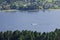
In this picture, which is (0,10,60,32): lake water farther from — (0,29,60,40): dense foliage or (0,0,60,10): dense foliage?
(0,0,60,10): dense foliage

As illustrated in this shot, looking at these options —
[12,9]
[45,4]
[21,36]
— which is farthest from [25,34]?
[45,4]

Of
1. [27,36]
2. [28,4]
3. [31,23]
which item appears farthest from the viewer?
[28,4]

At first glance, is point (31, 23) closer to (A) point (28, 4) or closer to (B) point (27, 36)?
(B) point (27, 36)

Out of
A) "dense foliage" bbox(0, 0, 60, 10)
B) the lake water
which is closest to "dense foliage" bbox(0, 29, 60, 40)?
the lake water

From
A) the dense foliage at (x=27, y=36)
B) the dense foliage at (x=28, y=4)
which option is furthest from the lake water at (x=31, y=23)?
the dense foliage at (x=28, y=4)

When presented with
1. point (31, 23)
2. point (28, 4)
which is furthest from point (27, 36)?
point (28, 4)

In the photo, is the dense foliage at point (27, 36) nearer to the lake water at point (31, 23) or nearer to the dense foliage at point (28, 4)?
the lake water at point (31, 23)

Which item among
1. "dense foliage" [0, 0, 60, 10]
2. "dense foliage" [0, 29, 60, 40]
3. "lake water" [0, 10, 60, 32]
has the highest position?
"dense foliage" [0, 29, 60, 40]

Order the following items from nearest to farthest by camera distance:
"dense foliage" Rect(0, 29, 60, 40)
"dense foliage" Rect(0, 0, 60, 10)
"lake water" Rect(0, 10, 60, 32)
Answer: "dense foliage" Rect(0, 29, 60, 40) → "lake water" Rect(0, 10, 60, 32) → "dense foliage" Rect(0, 0, 60, 10)

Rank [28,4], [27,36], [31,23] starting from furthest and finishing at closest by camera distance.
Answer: [28,4] < [31,23] < [27,36]
